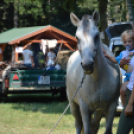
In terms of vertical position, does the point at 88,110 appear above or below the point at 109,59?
below

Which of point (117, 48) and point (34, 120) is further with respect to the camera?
point (117, 48)

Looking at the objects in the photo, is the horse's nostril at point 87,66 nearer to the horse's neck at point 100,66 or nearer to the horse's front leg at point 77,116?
the horse's neck at point 100,66

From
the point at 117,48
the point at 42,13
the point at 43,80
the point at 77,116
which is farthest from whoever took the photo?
the point at 42,13

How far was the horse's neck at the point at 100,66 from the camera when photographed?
15.2ft

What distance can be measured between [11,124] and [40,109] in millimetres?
2479

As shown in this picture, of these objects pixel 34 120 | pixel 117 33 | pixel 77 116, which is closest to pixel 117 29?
pixel 117 33

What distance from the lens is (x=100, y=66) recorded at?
4.75 metres

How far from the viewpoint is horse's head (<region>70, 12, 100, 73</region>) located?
13.0 feet

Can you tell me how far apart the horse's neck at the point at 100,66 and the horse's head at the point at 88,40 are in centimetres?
31

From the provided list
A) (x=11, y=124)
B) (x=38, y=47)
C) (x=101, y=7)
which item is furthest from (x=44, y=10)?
(x=11, y=124)

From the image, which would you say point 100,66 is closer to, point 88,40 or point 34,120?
point 88,40

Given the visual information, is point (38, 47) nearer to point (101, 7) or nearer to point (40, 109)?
point (101, 7)

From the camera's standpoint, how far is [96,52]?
448cm

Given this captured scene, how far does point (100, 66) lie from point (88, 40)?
27.1 inches
